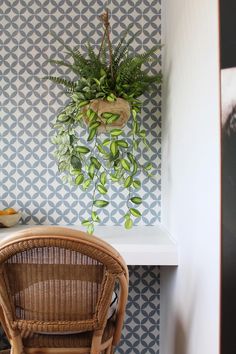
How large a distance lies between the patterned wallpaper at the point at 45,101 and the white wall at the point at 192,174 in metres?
0.18

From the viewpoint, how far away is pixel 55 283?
1112mm

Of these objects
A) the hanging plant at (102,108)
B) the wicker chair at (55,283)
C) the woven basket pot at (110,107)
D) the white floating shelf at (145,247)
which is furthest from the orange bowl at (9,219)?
the wicker chair at (55,283)

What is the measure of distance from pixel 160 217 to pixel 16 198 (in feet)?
2.93

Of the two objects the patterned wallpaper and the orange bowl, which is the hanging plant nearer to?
the patterned wallpaper

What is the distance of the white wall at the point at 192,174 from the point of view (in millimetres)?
998

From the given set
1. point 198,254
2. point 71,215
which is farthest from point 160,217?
point 198,254

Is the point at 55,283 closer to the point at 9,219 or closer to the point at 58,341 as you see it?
the point at 58,341

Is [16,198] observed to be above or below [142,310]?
above

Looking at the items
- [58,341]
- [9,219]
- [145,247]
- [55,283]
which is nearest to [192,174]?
[145,247]

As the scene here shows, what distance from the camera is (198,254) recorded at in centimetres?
119

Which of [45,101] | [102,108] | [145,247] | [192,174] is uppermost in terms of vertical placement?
[45,101]

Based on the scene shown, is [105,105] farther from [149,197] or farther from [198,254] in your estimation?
[198,254]

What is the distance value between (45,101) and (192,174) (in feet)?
3.95

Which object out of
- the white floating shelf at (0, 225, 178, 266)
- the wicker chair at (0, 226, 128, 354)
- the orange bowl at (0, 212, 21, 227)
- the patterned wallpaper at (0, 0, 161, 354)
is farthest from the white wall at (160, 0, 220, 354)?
the orange bowl at (0, 212, 21, 227)
